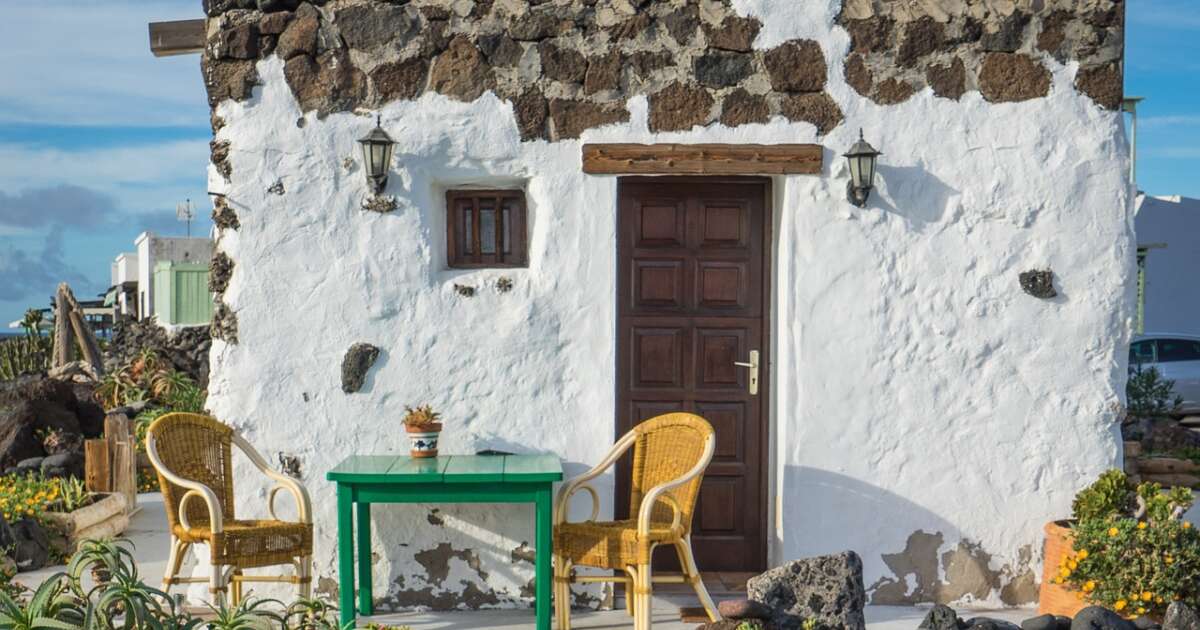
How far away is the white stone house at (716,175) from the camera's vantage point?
216 inches

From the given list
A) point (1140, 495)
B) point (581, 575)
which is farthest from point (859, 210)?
point (581, 575)

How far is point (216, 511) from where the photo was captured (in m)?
4.75

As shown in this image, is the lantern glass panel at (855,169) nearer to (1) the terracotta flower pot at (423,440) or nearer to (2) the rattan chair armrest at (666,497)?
(2) the rattan chair armrest at (666,497)

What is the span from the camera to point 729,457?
226 inches

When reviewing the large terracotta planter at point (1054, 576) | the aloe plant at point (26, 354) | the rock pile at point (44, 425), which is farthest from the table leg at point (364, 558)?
the aloe plant at point (26, 354)

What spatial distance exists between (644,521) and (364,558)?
3.98 ft

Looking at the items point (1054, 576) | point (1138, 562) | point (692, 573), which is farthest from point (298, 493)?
point (1138, 562)

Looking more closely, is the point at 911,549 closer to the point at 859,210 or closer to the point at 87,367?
the point at 859,210

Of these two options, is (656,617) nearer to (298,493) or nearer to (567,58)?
(298,493)

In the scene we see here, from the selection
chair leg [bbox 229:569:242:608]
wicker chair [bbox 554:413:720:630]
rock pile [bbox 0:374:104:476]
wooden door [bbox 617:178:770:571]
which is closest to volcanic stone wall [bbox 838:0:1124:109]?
wooden door [bbox 617:178:770:571]

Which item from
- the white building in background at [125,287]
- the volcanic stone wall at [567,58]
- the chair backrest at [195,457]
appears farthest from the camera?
the white building in background at [125,287]

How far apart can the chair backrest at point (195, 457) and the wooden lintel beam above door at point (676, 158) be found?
6.49 feet

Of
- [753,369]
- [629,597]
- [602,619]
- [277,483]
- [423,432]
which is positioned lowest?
[602,619]

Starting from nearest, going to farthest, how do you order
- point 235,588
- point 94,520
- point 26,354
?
point 235,588, point 94,520, point 26,354
